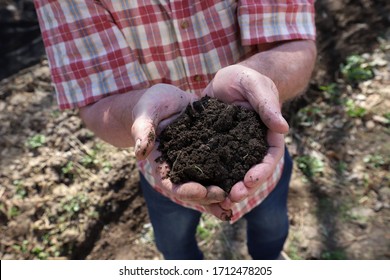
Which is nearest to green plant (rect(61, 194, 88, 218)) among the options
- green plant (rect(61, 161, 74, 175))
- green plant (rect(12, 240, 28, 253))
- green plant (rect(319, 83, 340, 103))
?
green plant (rect(61, 161, 74, 175))

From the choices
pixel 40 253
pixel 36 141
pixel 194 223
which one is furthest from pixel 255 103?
pixel 36 141

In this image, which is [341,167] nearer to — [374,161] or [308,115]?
[374,161]

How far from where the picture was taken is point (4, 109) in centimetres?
344

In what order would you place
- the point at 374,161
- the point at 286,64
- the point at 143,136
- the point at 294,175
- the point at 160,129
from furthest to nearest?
the point at 294,175, the point at 374,161, the point at 286,64, the point at 160,129, the point at 143,136

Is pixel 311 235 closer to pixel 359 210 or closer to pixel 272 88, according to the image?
pixel 359 210

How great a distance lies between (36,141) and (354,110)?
2.59 meters

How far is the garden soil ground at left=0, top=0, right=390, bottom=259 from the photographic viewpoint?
9.00ft

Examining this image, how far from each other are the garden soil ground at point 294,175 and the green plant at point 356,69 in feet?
0.10

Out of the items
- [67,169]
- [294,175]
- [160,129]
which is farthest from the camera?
[67,169]

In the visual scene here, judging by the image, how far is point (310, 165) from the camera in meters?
2.99

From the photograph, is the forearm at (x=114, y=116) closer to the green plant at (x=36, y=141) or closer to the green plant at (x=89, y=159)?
the green plant at (x=89, y=159)
